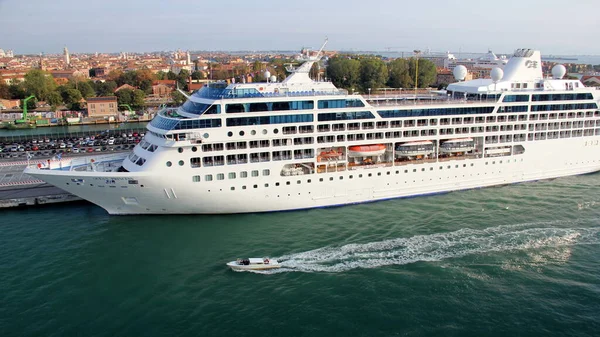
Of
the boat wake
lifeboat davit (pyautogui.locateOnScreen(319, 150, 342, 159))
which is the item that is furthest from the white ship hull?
the boat wake

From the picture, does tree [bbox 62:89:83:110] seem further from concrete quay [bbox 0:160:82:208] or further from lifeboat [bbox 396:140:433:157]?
lifeboat [bbox 396:140:433:157]

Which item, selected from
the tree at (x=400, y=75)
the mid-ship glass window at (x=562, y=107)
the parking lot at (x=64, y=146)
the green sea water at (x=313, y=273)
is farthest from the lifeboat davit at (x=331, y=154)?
the tree at (x=400, y=75)

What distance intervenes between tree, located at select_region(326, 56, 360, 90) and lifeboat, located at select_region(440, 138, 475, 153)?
49723 mm

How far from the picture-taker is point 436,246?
60.7ft

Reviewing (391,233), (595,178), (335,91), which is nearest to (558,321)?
(391,233)

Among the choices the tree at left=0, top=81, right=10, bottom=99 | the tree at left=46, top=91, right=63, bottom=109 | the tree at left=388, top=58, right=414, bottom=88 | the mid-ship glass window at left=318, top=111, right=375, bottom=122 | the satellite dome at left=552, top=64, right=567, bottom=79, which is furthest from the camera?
the tree at left=388, top=58, right=414, bottom=88

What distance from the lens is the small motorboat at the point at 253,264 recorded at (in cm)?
1666

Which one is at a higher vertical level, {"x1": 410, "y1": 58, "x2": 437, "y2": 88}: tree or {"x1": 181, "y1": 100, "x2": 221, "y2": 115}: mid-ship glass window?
{"x1": 410, "y1": 58, "x2": 437, "y2": 88}: tree

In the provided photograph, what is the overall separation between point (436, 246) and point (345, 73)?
196 ft

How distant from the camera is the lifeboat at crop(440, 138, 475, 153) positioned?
25031 mm

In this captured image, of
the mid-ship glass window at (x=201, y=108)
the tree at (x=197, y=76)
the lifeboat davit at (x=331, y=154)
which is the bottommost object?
the lifeboat davit at (x=331, y=154)

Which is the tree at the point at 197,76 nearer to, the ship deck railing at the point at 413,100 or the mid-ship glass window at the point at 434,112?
the ship deck railing at the point at 413,100

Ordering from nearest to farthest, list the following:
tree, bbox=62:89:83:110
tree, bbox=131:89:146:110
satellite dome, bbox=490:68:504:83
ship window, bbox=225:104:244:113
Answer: ship window, bbox=225:104:244:113 → satellite dome, bbox=490:68:504:83 → tree, bbox=62:89:83:110 → tree, bbox=131:89:146:110

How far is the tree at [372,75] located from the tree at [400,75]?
2251 millimetres
